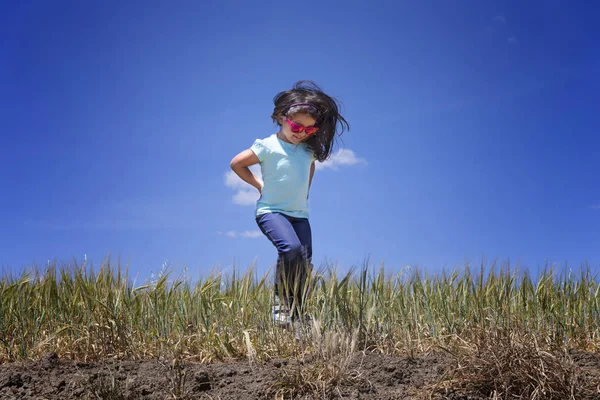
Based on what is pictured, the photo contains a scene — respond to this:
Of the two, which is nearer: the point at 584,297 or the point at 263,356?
the point at 263,356

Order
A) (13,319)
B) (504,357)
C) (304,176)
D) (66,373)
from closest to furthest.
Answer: (504,357) < (66,373) < (13,319) < (304,176)

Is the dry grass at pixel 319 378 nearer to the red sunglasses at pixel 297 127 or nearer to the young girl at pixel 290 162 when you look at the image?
the young girl at pixel 290 162

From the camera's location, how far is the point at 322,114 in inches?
188

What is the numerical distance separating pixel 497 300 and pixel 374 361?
1.01m

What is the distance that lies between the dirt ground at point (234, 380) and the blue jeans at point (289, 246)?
3.01ft

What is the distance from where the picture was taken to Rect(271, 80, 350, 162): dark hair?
4707 mm

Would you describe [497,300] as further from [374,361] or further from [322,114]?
[322,114]

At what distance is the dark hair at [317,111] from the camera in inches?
185

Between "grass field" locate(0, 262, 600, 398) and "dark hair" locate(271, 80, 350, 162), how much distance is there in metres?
1.29

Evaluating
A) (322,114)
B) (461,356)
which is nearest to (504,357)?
(461,356)

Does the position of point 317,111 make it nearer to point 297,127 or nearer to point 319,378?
point 297,127

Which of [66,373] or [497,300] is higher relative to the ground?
[497,300]

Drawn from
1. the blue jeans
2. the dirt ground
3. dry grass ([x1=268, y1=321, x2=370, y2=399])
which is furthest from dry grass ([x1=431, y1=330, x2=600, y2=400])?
the blue jeans

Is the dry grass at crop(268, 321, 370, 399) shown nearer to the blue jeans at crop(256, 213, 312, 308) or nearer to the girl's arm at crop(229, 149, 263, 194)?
the blue jeans at crop(256, 213, 312, 308)
